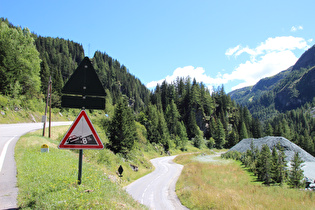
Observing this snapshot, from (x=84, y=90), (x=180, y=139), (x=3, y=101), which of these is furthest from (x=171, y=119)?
(x=84, y=90)

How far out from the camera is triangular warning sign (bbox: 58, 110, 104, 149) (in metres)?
5.00

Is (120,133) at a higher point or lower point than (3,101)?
lower

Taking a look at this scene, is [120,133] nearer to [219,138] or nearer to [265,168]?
[265,168]

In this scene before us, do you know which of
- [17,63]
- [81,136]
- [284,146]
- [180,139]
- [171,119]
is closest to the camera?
[81,136]

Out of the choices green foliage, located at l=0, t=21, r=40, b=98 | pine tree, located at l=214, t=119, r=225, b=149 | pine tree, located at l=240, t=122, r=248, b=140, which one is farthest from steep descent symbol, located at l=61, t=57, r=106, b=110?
pine tree, located at l=240, t=122, r=248, b=140

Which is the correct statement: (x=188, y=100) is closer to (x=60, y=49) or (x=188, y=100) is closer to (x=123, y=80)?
(x=123, y=80)

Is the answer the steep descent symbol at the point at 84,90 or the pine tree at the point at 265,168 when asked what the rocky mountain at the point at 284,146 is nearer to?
the pine tree at the point at 265,168

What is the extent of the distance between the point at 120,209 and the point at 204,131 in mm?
120116

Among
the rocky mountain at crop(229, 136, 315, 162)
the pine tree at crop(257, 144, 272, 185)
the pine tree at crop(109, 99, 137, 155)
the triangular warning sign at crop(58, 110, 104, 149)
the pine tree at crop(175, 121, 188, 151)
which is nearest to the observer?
the triangular warning sign at crop(58, 110, 104, 149)

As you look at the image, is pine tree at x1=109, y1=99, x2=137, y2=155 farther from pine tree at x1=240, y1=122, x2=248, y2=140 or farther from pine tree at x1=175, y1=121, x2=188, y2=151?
pine tree at x1=240, y1=122, x2=248, y2=140

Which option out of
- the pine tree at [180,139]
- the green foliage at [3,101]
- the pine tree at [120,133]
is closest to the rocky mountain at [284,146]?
the pine tree at [180,139]

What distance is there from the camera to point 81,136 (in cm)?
507

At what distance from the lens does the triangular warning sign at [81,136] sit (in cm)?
500

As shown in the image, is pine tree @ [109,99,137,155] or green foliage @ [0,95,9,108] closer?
green foliage @ [0,95,9,108]
